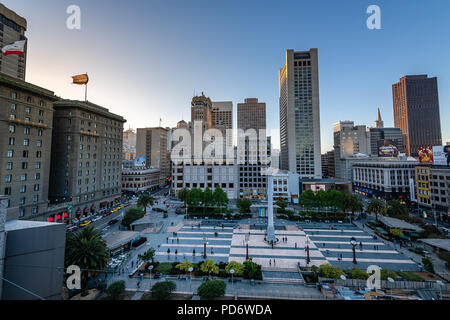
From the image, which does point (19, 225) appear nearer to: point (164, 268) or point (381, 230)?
point (164, 268)

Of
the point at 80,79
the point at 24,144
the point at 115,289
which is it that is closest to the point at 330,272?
the point at 115,289

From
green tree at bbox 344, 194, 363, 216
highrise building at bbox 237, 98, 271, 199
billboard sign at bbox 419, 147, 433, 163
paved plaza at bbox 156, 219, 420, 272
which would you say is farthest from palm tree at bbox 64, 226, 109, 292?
billboard sign at bbox 419, 147, 433, 163

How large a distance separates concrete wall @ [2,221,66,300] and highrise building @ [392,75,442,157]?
9683 inches

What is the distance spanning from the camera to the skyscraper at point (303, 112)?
10112 cm

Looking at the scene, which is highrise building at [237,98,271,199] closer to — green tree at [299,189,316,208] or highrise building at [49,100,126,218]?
green tree at [299,189,316,208]

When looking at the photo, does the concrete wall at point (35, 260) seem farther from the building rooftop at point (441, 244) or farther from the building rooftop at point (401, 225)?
the building rooftop at point (401, 225)

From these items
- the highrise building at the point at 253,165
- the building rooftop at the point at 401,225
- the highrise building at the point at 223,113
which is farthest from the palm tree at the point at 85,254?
the highrise building at the point at 223,113

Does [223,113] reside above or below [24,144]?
above

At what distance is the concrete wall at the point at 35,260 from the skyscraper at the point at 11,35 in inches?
3666

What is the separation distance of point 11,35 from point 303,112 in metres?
121

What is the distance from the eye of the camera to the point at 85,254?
19.8 meters

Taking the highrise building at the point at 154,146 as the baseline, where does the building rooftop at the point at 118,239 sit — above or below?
below
